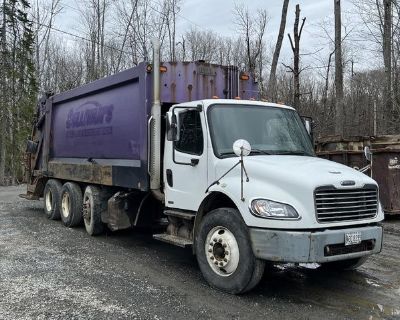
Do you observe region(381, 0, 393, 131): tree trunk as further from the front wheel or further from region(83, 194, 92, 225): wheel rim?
the front wheel

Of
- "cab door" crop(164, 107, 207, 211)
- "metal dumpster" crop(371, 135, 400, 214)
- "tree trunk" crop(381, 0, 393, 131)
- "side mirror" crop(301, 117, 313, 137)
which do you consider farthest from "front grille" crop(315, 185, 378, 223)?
"tree trunk" crop(381, 0, 393, 131)

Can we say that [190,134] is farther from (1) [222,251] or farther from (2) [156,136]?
(1) [222,251]

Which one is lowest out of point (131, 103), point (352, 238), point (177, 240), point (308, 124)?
point (177, 240)

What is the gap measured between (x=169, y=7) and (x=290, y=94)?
12.6 metres

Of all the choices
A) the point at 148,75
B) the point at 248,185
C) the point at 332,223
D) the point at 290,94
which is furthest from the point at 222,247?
the point at 290,94

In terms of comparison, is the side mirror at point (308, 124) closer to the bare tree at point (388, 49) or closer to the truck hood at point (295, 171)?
the truck hood at point (295, 171)

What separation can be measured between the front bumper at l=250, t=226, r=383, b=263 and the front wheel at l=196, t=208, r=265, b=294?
7.4 inches

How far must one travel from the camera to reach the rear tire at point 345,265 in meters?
6.55

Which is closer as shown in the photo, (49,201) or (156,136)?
(156,136)

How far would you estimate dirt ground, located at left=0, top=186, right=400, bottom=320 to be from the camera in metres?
5.07

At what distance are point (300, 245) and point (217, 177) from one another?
4.74ft

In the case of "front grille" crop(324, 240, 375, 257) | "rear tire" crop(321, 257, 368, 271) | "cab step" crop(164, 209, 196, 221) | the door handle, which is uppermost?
the door handle

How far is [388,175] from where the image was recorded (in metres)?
11.4

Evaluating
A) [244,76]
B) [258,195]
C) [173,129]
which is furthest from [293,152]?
[244,76]
